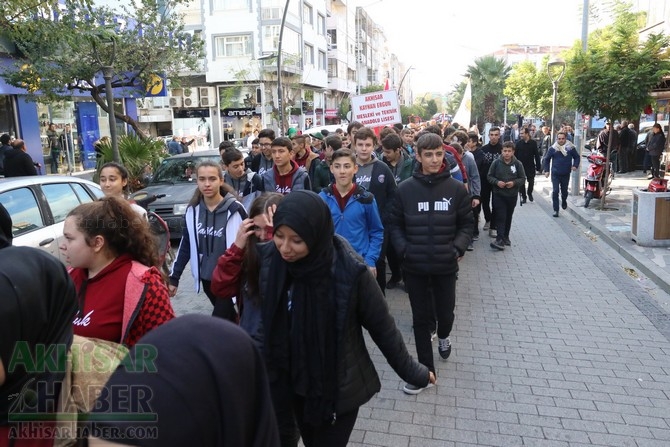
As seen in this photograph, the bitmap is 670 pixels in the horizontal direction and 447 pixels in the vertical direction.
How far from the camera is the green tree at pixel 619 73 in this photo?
37.6ft

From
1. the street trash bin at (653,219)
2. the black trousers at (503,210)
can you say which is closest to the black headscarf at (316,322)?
the black trousers at (503,210)

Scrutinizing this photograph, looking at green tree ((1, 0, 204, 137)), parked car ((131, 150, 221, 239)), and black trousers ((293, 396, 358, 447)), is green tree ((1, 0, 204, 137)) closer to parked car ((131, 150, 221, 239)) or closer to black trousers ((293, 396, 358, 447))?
parked car ((131, 150, 221, 239))

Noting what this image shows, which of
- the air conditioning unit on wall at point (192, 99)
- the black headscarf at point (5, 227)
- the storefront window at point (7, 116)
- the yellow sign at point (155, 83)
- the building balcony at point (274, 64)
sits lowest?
the black headscarf at point (5, 227)

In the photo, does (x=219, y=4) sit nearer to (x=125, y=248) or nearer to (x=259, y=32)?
(x=259, y=32)

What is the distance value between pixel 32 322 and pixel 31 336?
51 millimetres

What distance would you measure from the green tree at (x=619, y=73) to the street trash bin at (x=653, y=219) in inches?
127

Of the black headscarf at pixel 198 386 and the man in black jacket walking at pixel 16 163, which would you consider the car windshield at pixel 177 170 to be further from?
the black headscarf at pixel 198 386

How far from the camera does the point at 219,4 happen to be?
134 feet

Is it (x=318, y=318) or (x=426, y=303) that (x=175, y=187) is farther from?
(x=318, y=318)

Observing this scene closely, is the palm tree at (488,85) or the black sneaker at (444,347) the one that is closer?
the black sneaker at (444,347)

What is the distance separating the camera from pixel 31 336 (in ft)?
5.73

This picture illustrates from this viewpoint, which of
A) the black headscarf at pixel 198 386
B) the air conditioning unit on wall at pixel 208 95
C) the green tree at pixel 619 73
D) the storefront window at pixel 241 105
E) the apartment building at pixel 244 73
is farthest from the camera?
the air conditioning unit on wall at pixel 208 95

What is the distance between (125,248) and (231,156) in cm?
407

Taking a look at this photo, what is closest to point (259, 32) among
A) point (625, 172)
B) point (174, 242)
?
point (625, 172)
